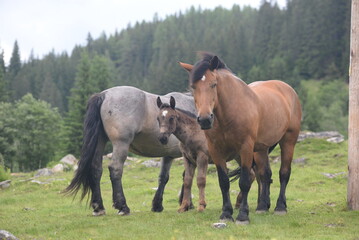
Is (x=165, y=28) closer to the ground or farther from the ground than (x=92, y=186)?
farther from the ground

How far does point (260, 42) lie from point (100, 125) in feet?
345

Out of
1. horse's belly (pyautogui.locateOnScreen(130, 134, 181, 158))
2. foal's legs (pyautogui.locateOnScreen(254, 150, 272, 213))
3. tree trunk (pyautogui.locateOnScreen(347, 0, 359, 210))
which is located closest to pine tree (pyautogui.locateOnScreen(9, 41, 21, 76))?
horse's belly (pyautogui.locateOnScreen(130, 134, 181, 158))

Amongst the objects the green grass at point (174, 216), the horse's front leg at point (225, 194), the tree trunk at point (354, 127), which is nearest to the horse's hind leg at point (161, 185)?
the green grass at point (174, 216)

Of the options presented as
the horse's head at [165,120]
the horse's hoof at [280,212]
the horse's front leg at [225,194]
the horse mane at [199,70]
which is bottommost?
the horse's hoof at [280,212]

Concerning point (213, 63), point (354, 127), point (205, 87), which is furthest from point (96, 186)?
point (354, 127)

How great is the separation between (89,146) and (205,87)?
3542 millimetres

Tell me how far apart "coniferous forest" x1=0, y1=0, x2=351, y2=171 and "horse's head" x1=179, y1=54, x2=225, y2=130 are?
28.2 meters

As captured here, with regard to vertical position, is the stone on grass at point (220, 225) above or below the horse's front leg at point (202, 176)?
below

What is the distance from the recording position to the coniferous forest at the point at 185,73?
5953 centimetres

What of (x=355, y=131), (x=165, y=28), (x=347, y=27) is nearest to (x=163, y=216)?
(x=355, y=131)

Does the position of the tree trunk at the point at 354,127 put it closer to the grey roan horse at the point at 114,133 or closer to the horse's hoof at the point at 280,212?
the horse's hoof at the point at 280,212

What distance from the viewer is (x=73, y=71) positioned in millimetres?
145625

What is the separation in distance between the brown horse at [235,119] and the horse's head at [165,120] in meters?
1.53

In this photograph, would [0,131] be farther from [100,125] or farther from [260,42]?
[260,42]
